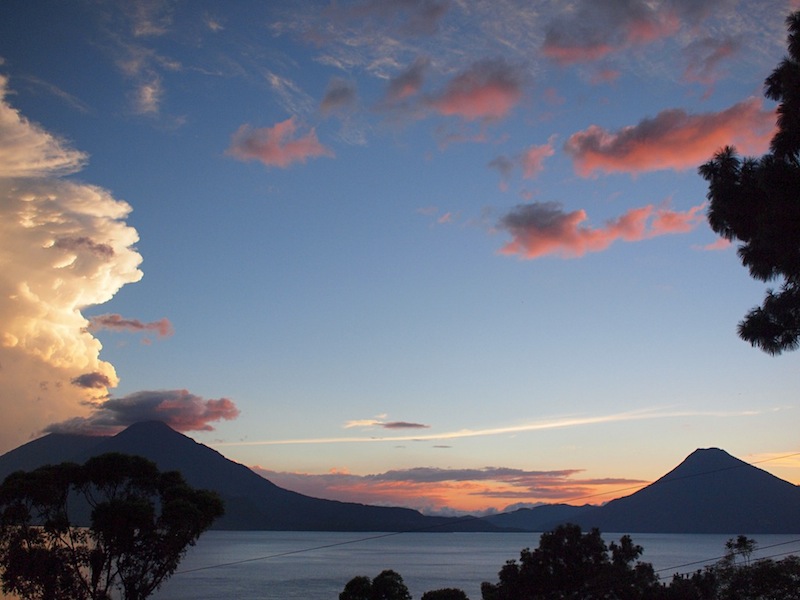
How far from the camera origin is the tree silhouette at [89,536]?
106 ft

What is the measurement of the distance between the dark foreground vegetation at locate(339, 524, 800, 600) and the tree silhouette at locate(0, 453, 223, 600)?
1800 centimetres

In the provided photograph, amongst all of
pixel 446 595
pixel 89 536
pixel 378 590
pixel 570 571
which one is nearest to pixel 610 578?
pixel 570 571

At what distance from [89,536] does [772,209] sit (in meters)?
31.9

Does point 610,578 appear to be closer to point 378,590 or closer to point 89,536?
point 378,590

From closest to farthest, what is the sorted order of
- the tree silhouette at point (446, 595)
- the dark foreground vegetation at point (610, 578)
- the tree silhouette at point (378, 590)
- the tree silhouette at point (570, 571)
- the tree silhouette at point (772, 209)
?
the tree silhouette at point (772, 209), the dark foreground vegetation at point (610, 578), the tree silhouette at point (570, 571), the tree silhouette at point (446, 595), the tree silhouette at point (378, 590)

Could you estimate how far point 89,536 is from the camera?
3331 cm

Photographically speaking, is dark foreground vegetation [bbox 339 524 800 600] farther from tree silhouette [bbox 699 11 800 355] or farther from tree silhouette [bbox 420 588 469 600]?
tree silhouette [bbox 699 11 800 355]

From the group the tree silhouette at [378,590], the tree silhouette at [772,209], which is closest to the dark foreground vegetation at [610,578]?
the tree silhouette at [378,590]

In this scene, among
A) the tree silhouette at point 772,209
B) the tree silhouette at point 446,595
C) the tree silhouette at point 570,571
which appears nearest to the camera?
the tree silhouette at point 772,209

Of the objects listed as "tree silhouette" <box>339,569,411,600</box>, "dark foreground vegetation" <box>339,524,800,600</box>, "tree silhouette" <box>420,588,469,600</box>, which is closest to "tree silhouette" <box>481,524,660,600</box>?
"dark foreground vegetation" <box>339,524,800,600</box>

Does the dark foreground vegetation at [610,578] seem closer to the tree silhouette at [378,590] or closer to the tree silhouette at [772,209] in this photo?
the tree silhouette at [378,590]

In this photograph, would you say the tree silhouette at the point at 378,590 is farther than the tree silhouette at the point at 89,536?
Yes

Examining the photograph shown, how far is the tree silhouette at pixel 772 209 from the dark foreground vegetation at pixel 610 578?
22.9 metres

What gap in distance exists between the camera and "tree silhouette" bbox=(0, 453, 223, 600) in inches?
1272
